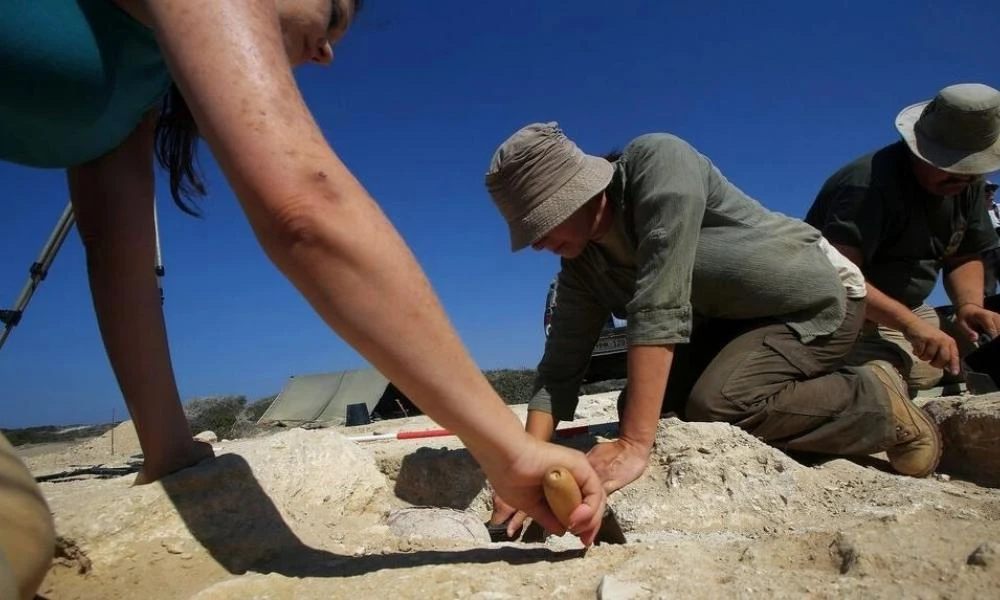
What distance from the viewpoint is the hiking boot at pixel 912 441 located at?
2.38 meters

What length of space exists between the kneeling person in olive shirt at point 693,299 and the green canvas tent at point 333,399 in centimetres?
587

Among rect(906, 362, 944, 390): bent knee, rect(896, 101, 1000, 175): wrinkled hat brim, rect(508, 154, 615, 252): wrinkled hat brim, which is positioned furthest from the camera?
rect(906, 362, 944, 390): bent knee

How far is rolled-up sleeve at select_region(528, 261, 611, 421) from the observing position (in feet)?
8.69

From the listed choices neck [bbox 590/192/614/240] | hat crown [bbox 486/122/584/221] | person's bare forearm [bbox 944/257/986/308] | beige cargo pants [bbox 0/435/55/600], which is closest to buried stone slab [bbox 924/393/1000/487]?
person's bare forearm [bbox 944/257/986/308]

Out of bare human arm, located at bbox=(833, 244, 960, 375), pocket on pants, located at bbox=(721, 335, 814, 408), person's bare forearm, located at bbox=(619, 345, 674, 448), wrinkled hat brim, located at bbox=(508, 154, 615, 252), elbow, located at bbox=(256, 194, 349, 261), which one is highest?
elbow, located at bbox=(256, 194, 349, 261)

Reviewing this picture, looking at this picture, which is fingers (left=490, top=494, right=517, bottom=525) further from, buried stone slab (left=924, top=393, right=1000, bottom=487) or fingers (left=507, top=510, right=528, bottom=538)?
buried stone slab (left=924, top=393, right=1000, bottom=487)

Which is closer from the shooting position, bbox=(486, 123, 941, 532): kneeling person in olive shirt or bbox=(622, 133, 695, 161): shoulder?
bbox=(486, 123, 941, 532): kneeling person in olive shirt

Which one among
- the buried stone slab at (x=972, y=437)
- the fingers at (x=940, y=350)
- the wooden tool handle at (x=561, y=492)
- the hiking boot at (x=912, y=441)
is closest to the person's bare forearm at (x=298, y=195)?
the wooden tool handle at (x=561, y=492)

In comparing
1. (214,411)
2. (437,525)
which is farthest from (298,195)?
(214,411)

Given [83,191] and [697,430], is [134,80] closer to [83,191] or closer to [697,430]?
[83,191]

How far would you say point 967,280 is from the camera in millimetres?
3670

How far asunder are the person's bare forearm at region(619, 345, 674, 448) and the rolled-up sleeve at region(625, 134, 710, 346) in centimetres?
4

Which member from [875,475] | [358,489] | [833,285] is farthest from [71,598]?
[833,285]

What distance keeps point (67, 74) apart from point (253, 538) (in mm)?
1057
